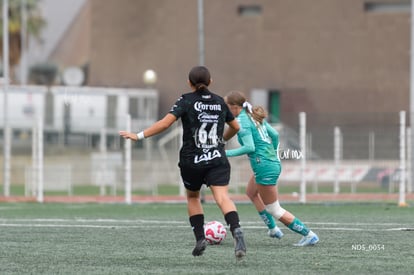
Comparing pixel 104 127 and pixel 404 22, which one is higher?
pixel 404 22

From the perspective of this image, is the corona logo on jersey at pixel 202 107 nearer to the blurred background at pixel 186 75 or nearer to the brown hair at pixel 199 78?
the brown hair at pixel 199 78

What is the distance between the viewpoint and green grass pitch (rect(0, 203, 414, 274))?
10.6m

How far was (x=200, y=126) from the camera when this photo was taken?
11.3 meters

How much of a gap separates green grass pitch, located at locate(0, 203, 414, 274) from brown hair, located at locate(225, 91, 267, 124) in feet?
4.92

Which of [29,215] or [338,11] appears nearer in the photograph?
[29,215]

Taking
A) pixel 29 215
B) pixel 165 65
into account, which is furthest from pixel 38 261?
pixel 165 65

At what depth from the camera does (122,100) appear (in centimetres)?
4225

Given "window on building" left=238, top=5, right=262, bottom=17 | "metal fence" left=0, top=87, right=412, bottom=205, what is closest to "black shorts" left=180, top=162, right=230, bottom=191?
"metal fence" left=0, top=87, right=412, bottom=205

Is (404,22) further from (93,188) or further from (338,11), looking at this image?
(93,188)

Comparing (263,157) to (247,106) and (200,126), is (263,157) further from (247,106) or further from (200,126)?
(200,126)

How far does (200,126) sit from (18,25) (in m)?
53.4

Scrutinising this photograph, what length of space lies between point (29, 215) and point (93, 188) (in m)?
12.8

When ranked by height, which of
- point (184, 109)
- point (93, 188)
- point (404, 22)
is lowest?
point (93, 188)

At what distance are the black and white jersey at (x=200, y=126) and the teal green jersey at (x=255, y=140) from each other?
1.47 m
